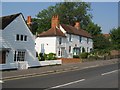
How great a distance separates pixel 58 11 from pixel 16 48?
56.7 metres

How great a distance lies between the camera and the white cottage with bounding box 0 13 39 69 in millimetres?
35662

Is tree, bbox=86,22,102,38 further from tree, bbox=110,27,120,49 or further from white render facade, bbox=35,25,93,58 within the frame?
white render facade, bbox=35,25,93,58

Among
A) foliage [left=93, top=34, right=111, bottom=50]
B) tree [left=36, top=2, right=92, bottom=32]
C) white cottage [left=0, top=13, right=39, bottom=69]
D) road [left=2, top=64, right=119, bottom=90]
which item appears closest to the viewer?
road [left=2, top=64, right=119, bottom=90]

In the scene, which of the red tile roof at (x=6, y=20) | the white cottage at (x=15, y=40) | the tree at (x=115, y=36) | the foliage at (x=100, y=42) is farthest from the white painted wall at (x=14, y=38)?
the tree at (x=115, y=36)

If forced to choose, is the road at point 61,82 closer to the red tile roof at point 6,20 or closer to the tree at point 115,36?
the red tile roof at point 6,20

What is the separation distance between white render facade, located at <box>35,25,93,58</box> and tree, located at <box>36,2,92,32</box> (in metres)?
28.4

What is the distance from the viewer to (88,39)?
70.1 meters

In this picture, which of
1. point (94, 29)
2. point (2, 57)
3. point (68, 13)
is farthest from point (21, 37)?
point (68, 13)

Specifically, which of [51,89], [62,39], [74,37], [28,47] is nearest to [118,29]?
[74,37]

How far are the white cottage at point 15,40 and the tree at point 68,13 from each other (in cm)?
5183

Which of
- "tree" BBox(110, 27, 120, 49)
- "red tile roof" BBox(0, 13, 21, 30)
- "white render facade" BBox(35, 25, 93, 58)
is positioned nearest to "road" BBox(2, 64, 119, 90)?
"red tile roof" BBox(0, 13, 21, 30)

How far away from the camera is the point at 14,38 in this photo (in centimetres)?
3712

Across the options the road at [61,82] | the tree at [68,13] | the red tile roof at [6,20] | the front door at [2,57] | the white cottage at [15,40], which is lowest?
the road at [61,82]

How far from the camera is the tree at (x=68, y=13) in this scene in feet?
304
